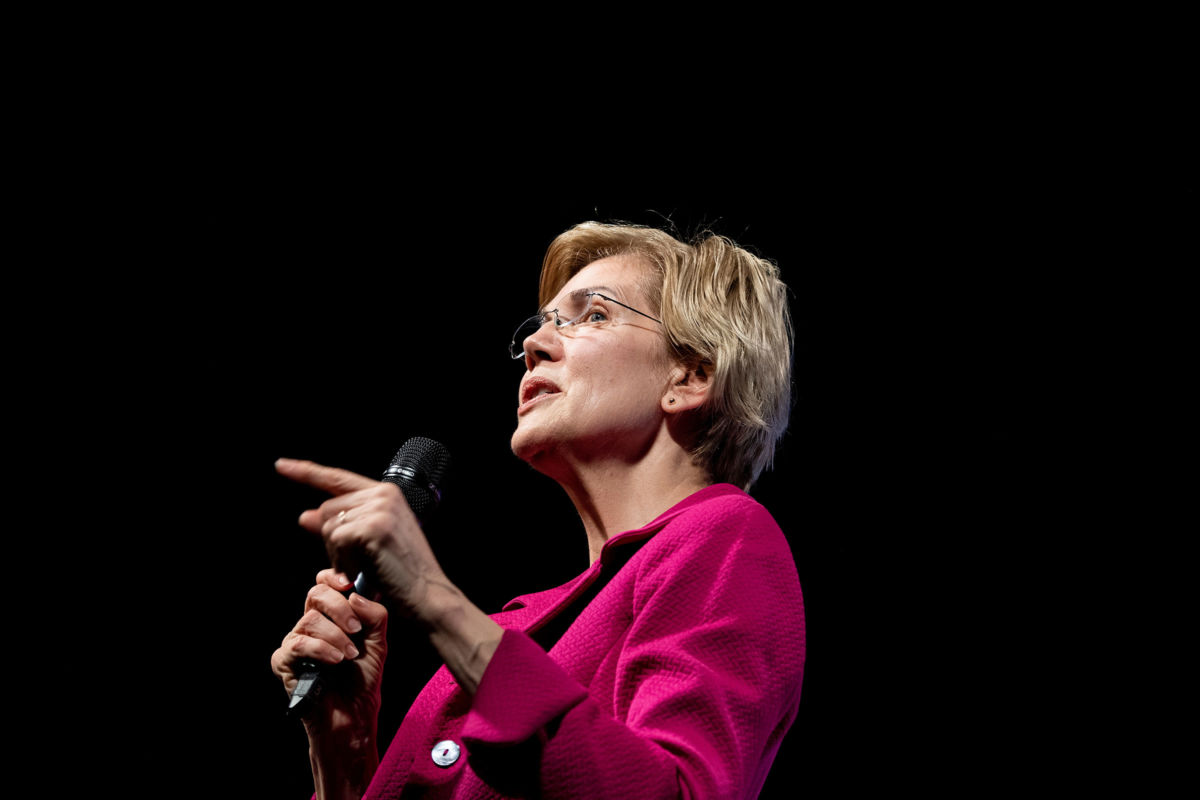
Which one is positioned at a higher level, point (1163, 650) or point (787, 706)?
point (787, 706)

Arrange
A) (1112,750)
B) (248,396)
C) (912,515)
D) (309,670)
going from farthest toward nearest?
(248,396) → (912,515) → (1112,750) → (309,670)

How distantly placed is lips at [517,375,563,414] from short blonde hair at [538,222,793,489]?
236mm

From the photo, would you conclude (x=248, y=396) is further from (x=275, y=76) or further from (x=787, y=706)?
(x=787, y=706)

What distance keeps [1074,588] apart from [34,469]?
9.14 feet

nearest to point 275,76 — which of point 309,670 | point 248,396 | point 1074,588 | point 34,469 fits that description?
point 248,396

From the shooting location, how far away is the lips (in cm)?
173

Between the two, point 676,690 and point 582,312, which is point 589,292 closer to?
point 582,312

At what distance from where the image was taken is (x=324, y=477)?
41.7 inches

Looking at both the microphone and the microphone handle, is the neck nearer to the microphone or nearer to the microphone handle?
the microphone

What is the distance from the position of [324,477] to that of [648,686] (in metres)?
0.44

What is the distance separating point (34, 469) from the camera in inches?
105

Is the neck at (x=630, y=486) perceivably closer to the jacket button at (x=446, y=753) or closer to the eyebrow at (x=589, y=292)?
the eyebrow at (x=589, y=292)

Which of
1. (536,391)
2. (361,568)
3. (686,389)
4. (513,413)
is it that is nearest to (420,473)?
(361,568)

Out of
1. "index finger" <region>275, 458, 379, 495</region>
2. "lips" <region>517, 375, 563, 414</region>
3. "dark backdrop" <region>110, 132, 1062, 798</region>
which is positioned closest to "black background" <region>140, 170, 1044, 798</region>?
"dark backdrop" <region>110, 132, 1062, 798</region>
